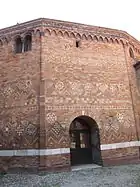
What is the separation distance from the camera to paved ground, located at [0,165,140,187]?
19.6ft

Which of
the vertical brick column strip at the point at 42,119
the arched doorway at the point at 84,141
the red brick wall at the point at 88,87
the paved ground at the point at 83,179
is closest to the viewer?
the paved ground at the point at 83,179

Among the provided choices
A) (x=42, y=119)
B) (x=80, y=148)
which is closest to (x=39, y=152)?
(x=42, y=119)

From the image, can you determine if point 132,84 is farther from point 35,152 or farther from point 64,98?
point 35,152

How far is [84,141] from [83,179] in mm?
3036

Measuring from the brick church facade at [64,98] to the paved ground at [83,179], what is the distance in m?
0.63

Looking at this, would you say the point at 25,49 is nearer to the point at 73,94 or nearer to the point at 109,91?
the point at 73,94

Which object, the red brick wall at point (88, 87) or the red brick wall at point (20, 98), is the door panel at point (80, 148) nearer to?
the red brick wall at point (88, 87)

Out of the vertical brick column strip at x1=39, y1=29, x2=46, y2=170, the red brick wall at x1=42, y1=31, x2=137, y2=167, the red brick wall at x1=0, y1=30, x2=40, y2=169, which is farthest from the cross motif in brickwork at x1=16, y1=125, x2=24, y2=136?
the red brick wall at x1=42, y1=31, x2=137, y2=167

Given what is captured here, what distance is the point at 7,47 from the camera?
9562 mm

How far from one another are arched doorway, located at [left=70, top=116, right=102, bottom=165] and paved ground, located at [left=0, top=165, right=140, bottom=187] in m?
1.35

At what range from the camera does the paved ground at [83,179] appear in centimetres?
597

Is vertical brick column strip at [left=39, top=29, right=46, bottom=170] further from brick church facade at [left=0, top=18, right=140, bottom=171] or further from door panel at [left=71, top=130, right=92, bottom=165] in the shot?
door panel at [left=71, top=130, right=92, bottom=165]

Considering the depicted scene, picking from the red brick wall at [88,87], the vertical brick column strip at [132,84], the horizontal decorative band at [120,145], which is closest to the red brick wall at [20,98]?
the red brick wall at [88,87]

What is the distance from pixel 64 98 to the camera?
852 centimetres
